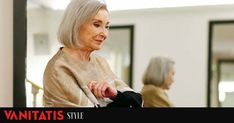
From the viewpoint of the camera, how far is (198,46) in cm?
123

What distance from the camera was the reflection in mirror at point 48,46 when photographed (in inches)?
48.8

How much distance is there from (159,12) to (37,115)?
0.56 m

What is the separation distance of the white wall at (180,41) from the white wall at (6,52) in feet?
1.25

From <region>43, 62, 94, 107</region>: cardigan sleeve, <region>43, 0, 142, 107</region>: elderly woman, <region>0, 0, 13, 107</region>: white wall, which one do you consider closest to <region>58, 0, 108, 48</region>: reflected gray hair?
<region>43, 0, 142, 107</region>: elderly woman

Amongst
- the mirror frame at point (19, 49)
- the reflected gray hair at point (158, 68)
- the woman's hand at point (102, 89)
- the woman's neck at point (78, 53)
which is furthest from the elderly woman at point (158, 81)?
the mirror frame at point (19, 49)

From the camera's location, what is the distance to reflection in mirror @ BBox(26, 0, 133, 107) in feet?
4.07

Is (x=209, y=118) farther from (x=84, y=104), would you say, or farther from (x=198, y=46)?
(x=84, y=104)

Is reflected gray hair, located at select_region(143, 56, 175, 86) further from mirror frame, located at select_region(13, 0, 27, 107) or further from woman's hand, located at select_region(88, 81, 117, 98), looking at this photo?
mirror frame, located at select_region(13, 0, 27, 107)

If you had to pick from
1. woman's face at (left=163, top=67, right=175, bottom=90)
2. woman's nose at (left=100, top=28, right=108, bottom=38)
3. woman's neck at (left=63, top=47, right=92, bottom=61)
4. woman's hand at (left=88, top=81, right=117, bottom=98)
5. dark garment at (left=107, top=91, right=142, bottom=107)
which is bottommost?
dark garment at (left=107, top=91, right=142, bottom=107)

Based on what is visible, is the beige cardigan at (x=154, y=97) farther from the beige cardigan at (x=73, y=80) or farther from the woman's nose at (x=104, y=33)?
the woman's nose at (x=104, y=33)

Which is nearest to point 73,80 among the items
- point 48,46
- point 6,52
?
point 48,46

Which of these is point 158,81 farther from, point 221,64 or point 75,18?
point 75,18

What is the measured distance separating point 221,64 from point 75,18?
52 centimetres

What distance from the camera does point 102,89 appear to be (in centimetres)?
123
